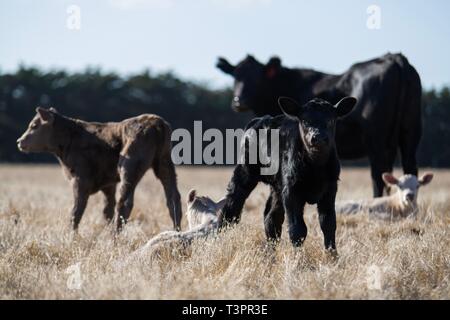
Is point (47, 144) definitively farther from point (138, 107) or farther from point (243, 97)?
point (138, 107)

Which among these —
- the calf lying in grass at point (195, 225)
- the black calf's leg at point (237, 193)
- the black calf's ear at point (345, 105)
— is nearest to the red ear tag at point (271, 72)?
the calf lying in grass at point (195, 225)

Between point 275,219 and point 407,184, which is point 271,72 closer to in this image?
point 407,184

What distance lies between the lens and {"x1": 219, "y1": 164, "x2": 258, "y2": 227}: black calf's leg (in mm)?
7289

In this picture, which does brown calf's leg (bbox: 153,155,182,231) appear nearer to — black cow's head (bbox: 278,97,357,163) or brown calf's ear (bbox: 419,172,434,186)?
black cow's head (bbox: 278,97,357,163)

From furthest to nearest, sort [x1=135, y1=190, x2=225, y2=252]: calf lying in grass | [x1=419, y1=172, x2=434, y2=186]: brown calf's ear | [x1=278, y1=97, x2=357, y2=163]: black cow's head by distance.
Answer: [x1=419, y1=172, x2=434, y2=186]: brown calf's ear < [x1=135, y1=190, x2=225, y2=252]: calf lying in grass < [x1=278, y1=97, x2=357, y2=163]: black cow's head

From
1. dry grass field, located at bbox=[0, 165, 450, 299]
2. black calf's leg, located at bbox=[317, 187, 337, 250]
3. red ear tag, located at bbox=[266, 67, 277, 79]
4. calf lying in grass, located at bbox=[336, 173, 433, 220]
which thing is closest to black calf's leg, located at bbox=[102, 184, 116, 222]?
dry grass field, located at bbox=[0, 165, 450, 299]

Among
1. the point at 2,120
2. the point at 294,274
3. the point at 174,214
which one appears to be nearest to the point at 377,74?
the point at 174,214

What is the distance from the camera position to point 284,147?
6.90m

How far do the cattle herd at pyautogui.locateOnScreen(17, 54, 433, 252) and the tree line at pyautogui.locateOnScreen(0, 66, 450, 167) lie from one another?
29.6 m

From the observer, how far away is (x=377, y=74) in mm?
10242

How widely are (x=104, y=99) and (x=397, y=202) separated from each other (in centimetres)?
4001

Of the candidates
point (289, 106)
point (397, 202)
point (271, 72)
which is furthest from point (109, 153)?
point (397, 202)

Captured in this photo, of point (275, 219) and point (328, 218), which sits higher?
point (328, 218)

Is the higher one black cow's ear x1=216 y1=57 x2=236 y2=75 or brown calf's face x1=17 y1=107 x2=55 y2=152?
black cow's ear x1=216 y1=57 x2=236 y2=75
